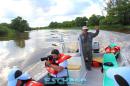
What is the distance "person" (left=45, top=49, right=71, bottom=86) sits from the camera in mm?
5977

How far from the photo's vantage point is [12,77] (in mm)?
4598

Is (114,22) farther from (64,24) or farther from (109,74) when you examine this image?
(109,74)

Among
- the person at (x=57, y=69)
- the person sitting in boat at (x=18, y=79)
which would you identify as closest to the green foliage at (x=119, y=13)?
the person at (x=57, y=69)

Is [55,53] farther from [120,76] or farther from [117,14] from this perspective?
[117,14]

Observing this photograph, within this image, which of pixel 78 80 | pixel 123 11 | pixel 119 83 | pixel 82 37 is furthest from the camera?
pixel 123 11

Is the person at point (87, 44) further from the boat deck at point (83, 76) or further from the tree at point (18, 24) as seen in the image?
the tree at point (18, 24)

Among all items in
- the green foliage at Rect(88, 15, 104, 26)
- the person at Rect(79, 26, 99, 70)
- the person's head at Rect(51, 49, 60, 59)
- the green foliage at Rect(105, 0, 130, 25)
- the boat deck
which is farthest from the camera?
the green foliage at Rect(88, 15, 104, 26)

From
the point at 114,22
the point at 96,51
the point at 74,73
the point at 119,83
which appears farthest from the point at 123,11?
the point at 119,83

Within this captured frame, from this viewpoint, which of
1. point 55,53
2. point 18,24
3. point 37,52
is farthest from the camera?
point 18,24

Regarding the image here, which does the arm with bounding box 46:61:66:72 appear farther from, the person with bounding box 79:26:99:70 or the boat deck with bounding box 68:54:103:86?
the person with bounding box 79:26:99:70

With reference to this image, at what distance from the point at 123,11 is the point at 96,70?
5974 cm

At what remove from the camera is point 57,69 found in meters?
6.06

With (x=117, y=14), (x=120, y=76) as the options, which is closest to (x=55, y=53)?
(x=120, y=76)

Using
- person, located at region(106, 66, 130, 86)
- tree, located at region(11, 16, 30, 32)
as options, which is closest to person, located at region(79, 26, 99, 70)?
person, located at region(106, 66, 130, 86)
